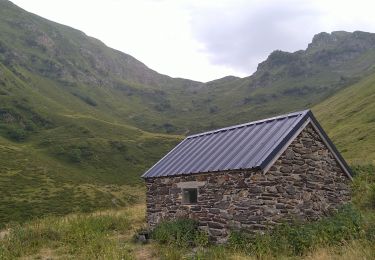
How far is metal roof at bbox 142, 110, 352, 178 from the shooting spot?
14.6 metres

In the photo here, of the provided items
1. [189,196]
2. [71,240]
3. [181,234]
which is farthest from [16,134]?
[181,234]

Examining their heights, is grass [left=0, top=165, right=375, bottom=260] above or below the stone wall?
below

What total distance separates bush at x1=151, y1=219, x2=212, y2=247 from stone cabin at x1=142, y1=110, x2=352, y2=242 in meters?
0.38

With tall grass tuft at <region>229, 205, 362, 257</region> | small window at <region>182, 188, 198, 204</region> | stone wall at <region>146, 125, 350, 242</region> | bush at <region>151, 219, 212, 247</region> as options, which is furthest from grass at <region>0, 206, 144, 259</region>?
tall grass tuft at <region>229, 205, 362, 257</region>

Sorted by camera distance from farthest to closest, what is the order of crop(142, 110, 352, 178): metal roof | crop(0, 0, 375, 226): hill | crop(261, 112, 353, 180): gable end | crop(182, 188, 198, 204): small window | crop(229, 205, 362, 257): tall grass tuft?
crop(0, 0, 375, 226): hill
crop(182, 188, 198, 204): small window
crop(142, 110, 352, 178): metal roof
crop(261, 112, 353, 180): gable end
crop(229, 205, 362, 257): tall grass tuft

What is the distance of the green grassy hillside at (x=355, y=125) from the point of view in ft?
152

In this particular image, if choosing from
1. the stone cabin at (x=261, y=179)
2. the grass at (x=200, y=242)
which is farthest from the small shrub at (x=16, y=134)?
the stone cabin at (x=261, y=179)

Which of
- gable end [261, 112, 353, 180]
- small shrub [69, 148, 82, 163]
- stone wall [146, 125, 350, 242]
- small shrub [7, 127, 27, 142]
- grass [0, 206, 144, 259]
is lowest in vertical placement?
grass [0, 206, 144, 259]

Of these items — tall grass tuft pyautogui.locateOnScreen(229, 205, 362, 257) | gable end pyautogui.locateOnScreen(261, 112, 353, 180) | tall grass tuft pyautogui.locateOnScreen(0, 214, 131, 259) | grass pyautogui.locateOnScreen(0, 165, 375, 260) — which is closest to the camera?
grass pyautogui.locateOnScreen(0, 165, 375, 260)

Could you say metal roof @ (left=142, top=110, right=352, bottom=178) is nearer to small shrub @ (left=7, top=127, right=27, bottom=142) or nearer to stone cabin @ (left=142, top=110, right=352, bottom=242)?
stone cabin @ (left=142, top=110, right=352, bottom=242)

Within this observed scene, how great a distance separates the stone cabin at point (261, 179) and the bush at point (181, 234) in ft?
1.24

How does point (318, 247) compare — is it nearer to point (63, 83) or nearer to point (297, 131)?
point (297, 131)

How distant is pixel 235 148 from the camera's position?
16391 millimetres

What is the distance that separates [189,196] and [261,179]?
4.28 m
